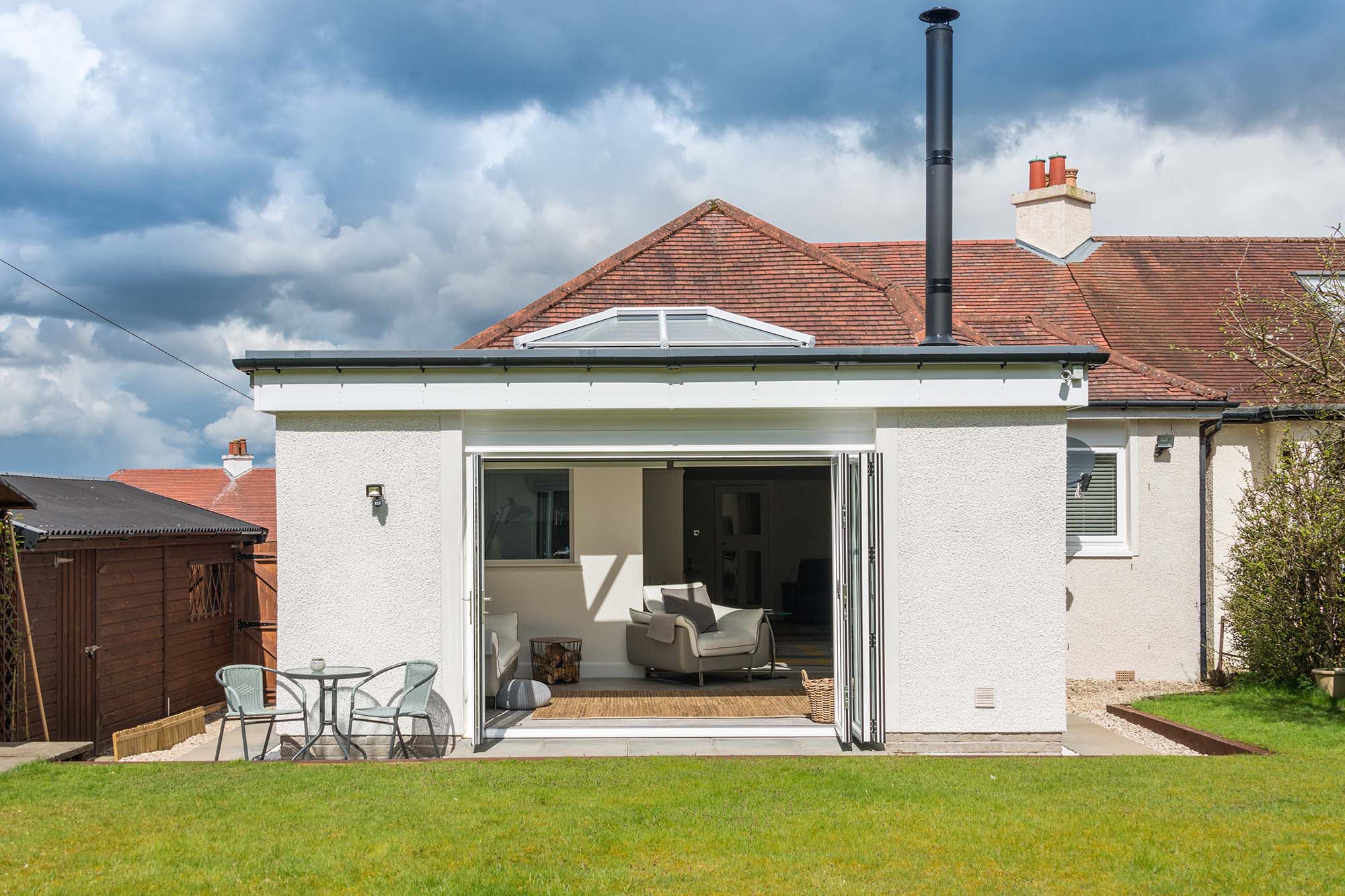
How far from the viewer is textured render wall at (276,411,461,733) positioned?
8594 mm

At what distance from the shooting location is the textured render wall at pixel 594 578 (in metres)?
13.0

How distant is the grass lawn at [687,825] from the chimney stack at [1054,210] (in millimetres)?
10229

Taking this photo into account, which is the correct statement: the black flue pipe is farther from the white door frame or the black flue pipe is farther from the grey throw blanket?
the grey throw blanket

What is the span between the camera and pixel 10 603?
901 centimetres

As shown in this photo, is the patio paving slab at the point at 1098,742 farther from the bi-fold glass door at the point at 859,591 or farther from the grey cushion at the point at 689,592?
the grey cushion at the point at 689,592

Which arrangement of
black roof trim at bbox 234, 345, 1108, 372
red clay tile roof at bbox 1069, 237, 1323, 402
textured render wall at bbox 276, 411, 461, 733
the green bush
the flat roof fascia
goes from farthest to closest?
red clay tile roof at bbox 1069, 237, 1323, 402 → the green bush → textured render wall at bbox 276, 411, 461, 733 → the flat roof fascia → black roof trim at bbox 234, 345, 1108, 372

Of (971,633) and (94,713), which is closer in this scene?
(971,633)

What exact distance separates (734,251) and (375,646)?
757 centimetres

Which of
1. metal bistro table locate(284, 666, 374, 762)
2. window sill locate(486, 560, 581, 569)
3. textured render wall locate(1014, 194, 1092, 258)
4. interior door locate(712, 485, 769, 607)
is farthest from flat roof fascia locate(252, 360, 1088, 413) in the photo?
interior door locate(712, 485, 769, 607)

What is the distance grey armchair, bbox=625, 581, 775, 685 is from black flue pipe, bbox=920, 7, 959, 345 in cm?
412

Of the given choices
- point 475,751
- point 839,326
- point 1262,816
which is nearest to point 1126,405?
point 839,326

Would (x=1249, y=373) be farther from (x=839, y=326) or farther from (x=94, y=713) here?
(x=94, y=713)

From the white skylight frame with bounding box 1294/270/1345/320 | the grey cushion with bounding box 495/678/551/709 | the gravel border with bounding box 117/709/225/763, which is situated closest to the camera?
the gravel border with bounding box 117/709/225/763

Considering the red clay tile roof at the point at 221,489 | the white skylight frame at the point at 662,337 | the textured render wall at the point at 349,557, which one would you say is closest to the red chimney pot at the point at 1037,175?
the white skylight frame at the point at 662,337
